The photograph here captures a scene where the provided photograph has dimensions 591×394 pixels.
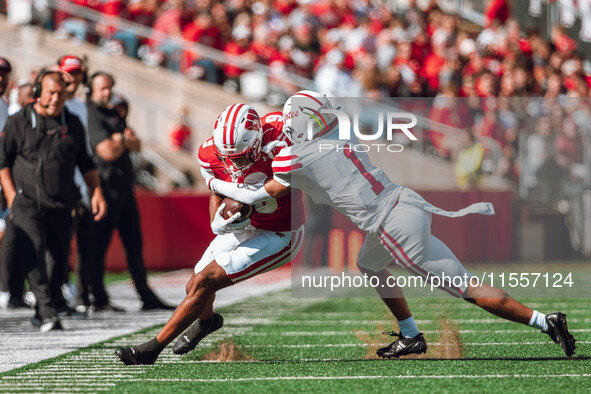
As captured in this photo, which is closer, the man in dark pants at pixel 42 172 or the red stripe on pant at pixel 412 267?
the red stripe on pant at pixel 412 267

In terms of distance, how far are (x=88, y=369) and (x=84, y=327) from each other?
234 cm

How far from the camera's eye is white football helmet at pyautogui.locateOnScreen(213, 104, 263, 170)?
6.09 m

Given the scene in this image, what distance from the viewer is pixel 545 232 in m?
7.56

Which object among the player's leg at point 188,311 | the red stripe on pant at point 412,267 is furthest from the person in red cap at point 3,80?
the red stripe on pant at point 412,267

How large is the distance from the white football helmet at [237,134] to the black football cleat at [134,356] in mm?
1211

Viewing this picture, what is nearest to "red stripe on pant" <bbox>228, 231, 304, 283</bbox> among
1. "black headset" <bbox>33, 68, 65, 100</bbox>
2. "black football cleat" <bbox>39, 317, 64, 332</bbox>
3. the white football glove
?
the white football glove

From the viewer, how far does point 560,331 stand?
6199mm

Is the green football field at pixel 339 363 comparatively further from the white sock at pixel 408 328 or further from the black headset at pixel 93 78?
the black headset at pixel 93 78

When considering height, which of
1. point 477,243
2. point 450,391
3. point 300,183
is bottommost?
point 450,391

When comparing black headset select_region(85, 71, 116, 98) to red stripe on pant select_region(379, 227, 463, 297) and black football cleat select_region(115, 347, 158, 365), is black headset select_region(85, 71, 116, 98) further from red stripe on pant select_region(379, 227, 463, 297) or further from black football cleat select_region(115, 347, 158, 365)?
red stripe on pant select_region(379, 227, 463, 297)

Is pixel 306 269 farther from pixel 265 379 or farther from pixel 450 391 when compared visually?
pixel 450 391

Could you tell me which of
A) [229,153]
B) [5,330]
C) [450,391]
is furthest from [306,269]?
[5,330]

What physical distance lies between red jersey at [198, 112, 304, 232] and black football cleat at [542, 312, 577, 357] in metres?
1.54

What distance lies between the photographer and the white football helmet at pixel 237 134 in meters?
6.09
